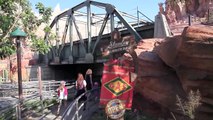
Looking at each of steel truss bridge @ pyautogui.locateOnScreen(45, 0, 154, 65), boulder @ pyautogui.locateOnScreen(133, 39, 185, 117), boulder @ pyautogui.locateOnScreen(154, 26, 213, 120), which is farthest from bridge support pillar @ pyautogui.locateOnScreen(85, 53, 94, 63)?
boulder @ pyautogui.locateOnScreen(154, 26, 213, 120)

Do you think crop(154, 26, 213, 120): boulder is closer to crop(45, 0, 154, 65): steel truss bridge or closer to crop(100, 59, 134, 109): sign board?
crop(100, 59, 134, 109): sign board

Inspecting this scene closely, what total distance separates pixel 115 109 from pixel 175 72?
8.28 ft

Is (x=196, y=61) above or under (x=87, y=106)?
above

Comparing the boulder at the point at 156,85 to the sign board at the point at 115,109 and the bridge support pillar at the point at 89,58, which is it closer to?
the sign board at the point at 115,109

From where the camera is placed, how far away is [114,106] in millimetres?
8539

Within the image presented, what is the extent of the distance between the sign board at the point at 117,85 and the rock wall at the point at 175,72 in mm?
1240

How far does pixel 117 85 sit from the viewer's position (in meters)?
9.30

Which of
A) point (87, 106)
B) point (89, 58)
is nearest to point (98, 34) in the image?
point (89, 58)

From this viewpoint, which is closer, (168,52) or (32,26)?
(168,52)

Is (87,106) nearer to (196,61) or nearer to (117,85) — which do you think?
(117,85)

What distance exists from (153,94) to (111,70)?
1.95 m

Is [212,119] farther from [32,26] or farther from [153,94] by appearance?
[32,26]

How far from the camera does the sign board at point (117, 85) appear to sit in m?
9.20

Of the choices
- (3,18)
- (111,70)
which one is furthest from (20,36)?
(111,70)
